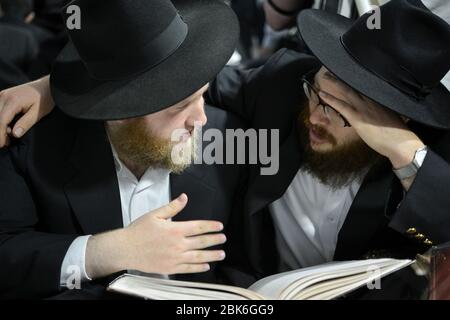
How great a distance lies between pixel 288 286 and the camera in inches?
44.5

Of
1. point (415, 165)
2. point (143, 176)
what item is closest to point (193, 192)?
point (143, 176)

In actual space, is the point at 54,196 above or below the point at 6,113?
below

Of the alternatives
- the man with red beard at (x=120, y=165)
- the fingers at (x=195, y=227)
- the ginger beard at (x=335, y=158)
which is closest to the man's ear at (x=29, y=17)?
the man with red beard at (x=120, y=165)

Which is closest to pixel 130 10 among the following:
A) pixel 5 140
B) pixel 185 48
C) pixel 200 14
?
pixel 185 48

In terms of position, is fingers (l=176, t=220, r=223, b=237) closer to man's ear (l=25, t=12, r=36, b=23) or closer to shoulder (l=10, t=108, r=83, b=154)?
shoulder (l=10, t=108, r=83, b=154)

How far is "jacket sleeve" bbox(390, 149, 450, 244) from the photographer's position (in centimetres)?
127

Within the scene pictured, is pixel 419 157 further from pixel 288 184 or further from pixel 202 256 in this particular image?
pixel 202 256

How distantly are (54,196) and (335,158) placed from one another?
0.74m

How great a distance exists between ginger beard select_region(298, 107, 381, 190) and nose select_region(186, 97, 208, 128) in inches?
11.5

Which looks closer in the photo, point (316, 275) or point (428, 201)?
point (316, 275)

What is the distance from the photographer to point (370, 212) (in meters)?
1.42

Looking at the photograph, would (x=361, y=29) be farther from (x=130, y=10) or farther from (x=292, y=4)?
(x=292, y=4)

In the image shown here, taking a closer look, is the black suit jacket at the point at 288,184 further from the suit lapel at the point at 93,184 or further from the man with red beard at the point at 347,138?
the suit lapel at the point at 93,184

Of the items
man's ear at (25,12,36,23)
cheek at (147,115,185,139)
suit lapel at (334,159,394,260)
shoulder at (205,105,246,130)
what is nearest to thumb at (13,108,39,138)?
cheek at (147,115,185,139)
